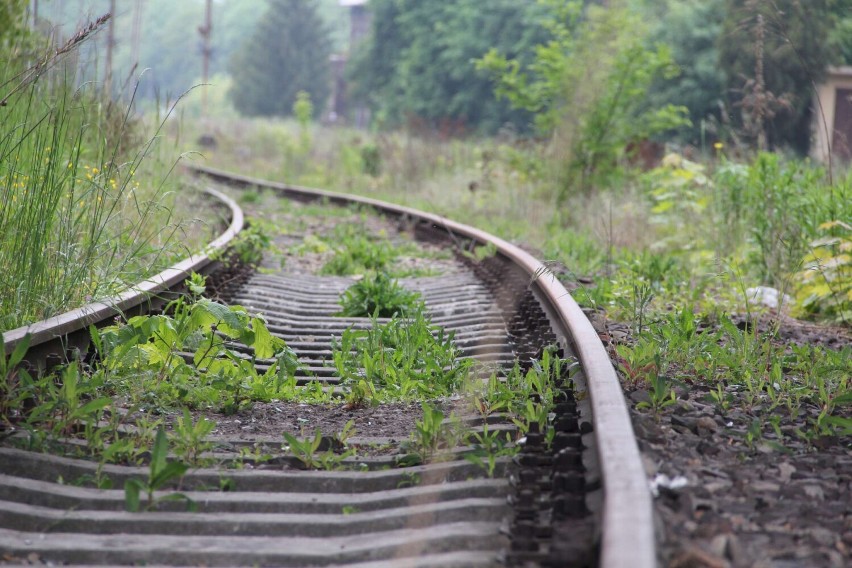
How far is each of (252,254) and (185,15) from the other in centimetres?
12663

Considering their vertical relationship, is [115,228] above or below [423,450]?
above

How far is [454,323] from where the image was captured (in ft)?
19.3

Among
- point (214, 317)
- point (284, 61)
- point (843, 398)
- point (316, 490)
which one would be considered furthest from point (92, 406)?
point (284, 61)

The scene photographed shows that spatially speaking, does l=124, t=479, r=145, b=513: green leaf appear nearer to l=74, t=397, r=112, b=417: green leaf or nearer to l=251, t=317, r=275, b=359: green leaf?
l=74, t=397, r=112, b=417: green leaf

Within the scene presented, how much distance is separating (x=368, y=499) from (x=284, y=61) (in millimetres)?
65348

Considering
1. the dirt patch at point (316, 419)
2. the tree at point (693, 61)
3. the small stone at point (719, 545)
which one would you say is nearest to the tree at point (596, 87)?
the dirt patch at point (316, 419)

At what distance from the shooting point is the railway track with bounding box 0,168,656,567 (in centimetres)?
252

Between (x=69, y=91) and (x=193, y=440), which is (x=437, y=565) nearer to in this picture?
(x=193, y=440)

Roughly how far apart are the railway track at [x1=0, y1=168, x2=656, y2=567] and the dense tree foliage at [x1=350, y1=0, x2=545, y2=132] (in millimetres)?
38681

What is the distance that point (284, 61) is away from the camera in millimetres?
65812

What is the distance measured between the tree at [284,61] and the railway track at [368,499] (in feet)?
208

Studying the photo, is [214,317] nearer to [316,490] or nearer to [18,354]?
[18,354]

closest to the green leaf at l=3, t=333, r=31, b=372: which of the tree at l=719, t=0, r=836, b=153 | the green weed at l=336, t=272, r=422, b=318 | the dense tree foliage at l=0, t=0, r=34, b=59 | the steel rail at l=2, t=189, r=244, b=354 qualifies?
the steel rail at l=2, t=189, r=244, b=354

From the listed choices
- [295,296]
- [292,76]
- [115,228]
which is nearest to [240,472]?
[115,228]
